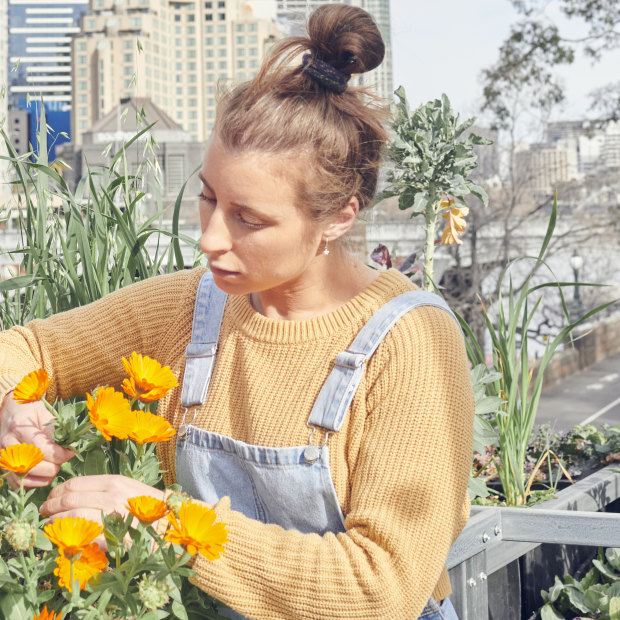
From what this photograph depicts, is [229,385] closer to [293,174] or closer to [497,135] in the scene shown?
[293,174]

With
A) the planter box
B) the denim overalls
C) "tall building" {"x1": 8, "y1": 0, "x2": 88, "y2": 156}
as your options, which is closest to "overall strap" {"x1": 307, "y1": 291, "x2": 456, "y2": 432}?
the denim overalls

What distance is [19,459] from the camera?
0.88m

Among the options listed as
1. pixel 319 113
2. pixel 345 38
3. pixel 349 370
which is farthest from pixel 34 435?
pixel 345 38

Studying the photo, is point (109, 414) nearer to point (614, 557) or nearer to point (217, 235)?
point (217, 235)

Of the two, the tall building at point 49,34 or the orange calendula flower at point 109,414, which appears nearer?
the orange calendula flower at point 109,414

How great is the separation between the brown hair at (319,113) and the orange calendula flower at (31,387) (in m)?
0.37

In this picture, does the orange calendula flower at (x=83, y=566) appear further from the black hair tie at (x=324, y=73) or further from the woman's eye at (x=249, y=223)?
the black hair tie at (x=324, y=73)

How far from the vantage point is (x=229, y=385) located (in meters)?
1.26

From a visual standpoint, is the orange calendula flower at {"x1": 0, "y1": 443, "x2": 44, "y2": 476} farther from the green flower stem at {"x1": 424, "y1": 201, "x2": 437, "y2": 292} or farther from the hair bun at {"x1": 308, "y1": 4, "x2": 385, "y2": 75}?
the green flower stem at {"x1": 424, "y1": 201, "x2": 437, "y2": 292}

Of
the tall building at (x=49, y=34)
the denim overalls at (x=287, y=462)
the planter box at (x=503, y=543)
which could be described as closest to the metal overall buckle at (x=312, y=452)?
the denim overalls at (x=287, y=462)

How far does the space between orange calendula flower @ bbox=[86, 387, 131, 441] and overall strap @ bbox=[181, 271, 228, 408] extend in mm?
319

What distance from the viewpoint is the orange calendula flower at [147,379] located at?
1.00 m

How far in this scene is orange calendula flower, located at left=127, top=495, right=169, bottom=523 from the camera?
32.6 inches

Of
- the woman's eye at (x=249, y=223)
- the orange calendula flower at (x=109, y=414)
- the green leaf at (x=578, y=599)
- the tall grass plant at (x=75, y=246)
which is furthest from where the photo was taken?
the green leaf at (x=578, y=599)
